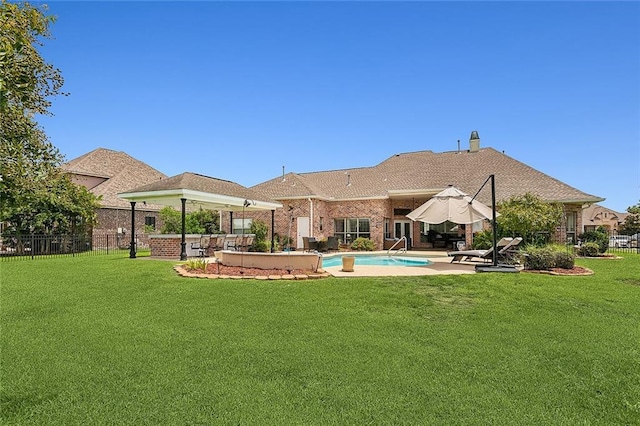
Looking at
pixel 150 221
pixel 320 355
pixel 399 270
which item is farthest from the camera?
pixel 150 221

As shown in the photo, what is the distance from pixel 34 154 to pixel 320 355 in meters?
20.7

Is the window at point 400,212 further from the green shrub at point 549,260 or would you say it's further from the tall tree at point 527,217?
the green shrub at point 549,260

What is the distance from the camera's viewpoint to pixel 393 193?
25.5 metres

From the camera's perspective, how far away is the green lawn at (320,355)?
3779 mm

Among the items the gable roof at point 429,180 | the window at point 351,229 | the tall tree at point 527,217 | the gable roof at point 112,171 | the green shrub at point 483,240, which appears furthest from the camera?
the gable roof at point 112,171

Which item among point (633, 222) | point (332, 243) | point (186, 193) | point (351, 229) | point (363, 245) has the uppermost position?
point (186, 193)

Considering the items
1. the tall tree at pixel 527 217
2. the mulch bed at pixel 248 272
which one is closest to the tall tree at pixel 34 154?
the mulch bed at pixel 248 272

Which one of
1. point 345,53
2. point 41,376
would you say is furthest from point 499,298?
point 345,53

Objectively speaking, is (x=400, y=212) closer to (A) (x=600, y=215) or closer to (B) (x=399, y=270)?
(B) (x=399, y=270)

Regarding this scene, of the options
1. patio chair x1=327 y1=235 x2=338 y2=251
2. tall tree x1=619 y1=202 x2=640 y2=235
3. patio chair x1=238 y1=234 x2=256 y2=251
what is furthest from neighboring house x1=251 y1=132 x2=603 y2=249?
tall tree x1=619 y1=202 x2=640 y2=235

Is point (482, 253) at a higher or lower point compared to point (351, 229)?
lower

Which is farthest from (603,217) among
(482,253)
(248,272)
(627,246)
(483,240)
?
(248,272)

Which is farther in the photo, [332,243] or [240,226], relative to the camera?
[240,226]

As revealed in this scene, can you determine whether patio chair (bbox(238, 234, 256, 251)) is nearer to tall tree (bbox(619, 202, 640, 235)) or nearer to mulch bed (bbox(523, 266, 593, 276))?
mulch bed (bbox(523, 266, 593, 276))
